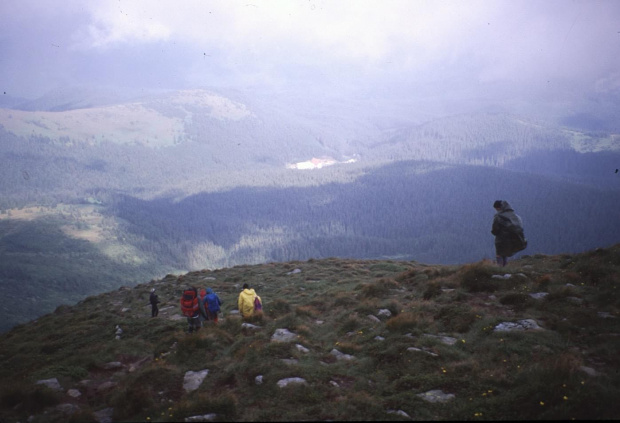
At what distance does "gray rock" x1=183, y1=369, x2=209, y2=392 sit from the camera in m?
14.7

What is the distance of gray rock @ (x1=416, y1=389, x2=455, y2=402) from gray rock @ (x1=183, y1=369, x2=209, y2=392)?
866 centimetres

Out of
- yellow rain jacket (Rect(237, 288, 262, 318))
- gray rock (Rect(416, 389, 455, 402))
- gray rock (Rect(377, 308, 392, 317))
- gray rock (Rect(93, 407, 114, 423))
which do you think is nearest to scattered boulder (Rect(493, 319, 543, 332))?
gray rock (Rect(416, 389, 455, 402))

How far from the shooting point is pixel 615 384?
1074cm

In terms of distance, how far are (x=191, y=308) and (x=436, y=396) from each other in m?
15.5

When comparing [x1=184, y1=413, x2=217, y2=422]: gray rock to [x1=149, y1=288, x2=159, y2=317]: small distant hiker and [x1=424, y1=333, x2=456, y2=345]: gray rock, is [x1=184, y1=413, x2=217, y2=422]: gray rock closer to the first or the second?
[x1=424, y1=333, x2=456, y2=345]: gray rock

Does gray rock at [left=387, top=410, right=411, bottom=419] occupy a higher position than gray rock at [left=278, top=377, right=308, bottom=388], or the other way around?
gray rock at [left=387, top=410, right=411, bottom=419]

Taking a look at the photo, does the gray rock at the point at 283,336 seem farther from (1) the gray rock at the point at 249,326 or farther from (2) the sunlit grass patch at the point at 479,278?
(2) the sunlit grass patch at the point at 479,278

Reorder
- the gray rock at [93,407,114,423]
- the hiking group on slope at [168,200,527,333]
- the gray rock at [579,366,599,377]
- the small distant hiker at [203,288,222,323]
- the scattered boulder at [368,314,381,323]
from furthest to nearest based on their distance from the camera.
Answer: the small distant hiker at [203,288,222,323] → the hiking group on slope at [168,200,527,333] → the scattered boulder at [368,314,381,323] → the gray rock at [93,407,114,423] → the gray rock at [579,366,599,377]

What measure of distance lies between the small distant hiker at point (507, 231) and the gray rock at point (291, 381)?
45.9ft

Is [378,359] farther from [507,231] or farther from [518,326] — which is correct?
[507,231]

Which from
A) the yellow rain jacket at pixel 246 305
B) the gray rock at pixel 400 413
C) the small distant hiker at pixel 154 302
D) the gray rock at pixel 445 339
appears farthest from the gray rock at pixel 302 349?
the small distant hiker at pixel 154 302

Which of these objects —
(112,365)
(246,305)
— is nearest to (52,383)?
(112,365)

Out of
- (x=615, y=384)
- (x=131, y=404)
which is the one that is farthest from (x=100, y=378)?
(x=615, y=384)

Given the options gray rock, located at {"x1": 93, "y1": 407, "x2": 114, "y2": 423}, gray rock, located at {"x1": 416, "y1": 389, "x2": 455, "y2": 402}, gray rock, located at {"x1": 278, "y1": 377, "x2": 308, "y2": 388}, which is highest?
gray rock, located at {"x1": 416, "y1": 389, "x2": 455, "y2": 402}
